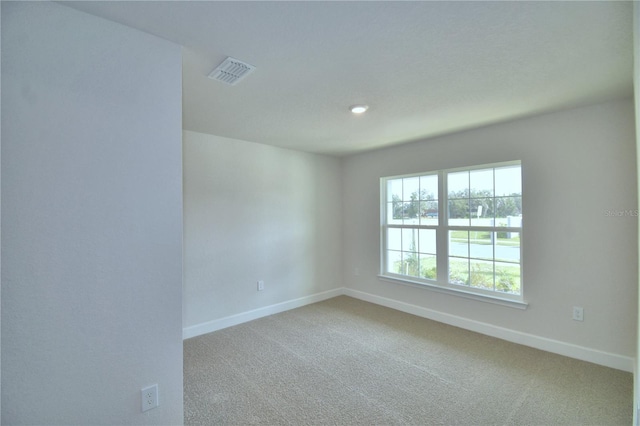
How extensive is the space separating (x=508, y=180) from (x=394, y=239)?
1667mm

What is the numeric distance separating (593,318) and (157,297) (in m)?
3.52

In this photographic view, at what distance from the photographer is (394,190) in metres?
4.30

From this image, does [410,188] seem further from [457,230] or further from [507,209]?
[507,209]

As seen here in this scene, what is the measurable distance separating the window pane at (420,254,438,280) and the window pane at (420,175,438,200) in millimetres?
810

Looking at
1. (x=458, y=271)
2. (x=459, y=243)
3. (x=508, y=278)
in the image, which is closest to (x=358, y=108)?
(x=459, y=243)

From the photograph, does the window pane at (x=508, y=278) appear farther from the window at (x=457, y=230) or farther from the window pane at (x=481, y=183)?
the window pane at (x=481, y=183)

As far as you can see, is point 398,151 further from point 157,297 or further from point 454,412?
point 157,297

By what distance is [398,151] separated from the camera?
4.04 metres

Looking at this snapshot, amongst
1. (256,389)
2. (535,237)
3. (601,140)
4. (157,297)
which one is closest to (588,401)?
(535,237)

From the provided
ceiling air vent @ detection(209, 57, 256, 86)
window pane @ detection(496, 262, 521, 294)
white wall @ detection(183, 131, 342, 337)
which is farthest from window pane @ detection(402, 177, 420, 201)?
ceiling air vent @ detection(209, 57, 256, 86)

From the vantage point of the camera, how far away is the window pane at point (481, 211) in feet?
10.7

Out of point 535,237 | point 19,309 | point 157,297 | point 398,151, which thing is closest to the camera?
point 19,309

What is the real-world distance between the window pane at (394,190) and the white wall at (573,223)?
93 cm

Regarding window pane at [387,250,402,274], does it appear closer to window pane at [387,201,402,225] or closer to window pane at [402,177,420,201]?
window pane at [387,201,402,225]
